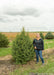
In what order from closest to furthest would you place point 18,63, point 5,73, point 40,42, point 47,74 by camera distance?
point 47,74 < point 5,73 < point 40,42 < point 18,63

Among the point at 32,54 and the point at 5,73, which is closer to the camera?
the point at 5,73

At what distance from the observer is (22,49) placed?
21.8 feet

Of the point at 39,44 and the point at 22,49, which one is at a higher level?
the point at 39,44

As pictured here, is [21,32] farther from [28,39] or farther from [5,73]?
[5,73]

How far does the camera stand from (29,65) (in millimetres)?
6801

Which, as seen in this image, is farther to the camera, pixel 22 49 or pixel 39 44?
pixel 22 49

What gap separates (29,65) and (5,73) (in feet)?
5.97

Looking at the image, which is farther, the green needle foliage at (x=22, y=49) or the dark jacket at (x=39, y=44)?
the green needle foliage at (x=22, y=49)

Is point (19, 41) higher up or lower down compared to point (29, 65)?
higher up

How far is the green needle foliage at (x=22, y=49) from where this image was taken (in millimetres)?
6625

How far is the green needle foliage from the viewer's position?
662cm

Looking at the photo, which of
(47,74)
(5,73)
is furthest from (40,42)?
(5,73)

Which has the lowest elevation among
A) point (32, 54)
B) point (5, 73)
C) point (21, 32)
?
point (5, 73)

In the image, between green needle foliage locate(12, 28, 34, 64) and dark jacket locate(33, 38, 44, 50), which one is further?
green needle foliage locate(12, 28, 34, 64)
